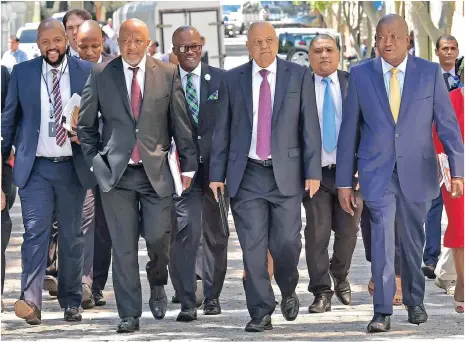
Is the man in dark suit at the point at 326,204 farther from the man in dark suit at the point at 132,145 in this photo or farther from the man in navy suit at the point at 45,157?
the man in navy suit at the point at 45,157

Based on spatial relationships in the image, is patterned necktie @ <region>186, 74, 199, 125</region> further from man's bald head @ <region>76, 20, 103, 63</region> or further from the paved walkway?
the paved walkway

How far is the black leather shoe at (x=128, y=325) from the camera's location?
9.97 m

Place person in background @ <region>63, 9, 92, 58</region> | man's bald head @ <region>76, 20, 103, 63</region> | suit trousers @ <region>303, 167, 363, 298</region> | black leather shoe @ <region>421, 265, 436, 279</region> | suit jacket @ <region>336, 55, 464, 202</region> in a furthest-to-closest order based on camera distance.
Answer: black leather shoe @ <region>421, 265, 436, 279</region> → person in background @ <region>63, 9, 92, 58</region> → man's bald head @ <region>76, 20, 103, 63</region> → suit trousers @ <region>303, 167, 363, 298</region> → suit jacket @ <region>336, 55, 464, 202</region>

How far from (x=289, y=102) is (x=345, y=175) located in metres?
0.62

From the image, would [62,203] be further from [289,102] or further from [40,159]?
[289,102]

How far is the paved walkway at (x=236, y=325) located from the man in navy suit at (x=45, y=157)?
0.29 m

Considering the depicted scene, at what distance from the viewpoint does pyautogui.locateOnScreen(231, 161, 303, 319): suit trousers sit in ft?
33.2

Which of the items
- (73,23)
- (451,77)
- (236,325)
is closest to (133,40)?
(236,325)

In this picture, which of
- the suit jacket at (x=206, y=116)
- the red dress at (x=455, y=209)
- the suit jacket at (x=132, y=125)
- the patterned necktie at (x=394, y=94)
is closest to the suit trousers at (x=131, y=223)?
the suit jacket at (x=132, y=125)

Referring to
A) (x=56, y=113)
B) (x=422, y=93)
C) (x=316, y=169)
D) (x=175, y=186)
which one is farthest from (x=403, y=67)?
(x=56, y=113)

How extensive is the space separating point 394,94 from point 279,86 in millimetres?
778

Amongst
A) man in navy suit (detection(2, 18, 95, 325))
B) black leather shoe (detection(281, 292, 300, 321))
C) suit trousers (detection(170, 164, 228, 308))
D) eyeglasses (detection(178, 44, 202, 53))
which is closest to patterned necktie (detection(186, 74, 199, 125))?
eyeglasses (detection(178, 44, 202, 53))

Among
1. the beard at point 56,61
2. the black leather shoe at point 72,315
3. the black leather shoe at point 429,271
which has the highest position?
the beard at point 56,61

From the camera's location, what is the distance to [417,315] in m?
10.1
